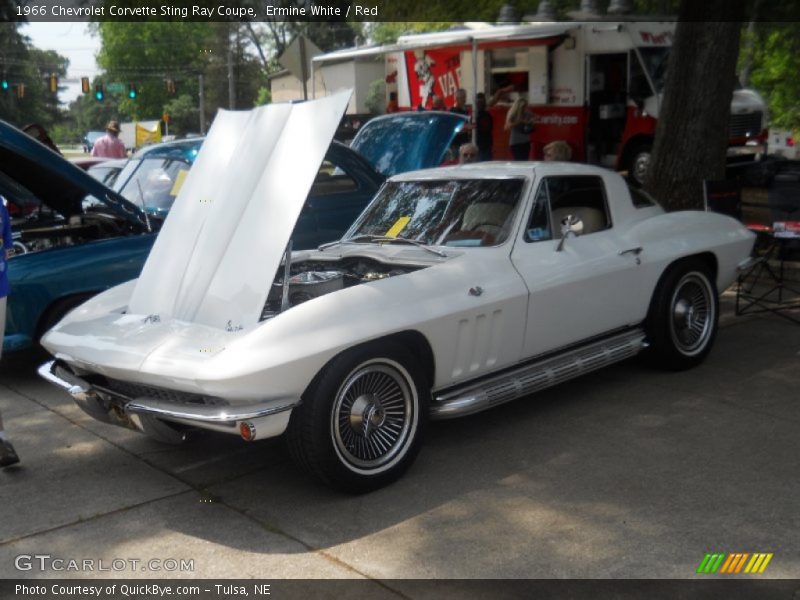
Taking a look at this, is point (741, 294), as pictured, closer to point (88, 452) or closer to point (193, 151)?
point (193, 151)

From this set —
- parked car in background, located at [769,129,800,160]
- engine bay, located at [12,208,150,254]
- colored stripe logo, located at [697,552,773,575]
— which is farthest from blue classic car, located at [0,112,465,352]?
parked car in background, located at [769,129,800,160]

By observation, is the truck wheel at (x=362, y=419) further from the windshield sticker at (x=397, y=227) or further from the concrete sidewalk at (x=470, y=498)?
the windshield sticker at (x=397, y=227)

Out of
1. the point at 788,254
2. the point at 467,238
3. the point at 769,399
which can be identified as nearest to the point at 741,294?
the point at 788,254

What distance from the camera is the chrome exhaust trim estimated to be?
4.82 metres

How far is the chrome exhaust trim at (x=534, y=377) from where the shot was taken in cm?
482

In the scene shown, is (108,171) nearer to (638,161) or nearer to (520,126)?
(520,126)

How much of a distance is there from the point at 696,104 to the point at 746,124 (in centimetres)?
755

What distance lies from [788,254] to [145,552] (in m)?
6.64

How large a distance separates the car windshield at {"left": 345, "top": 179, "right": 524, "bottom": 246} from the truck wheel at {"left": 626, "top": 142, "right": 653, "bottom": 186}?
10.2 m

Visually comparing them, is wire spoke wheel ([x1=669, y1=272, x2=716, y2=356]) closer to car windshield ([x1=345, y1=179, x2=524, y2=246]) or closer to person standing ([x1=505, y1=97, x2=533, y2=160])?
car windshield ([x1=345, y1=179, x2=524, y2=246])

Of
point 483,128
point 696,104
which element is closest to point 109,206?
point 696,104

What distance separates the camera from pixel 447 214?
227 inches

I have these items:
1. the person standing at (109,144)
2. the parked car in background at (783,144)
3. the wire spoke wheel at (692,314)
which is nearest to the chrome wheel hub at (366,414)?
the wire spoke wheel at (692,314)

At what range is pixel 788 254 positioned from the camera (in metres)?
8.52
